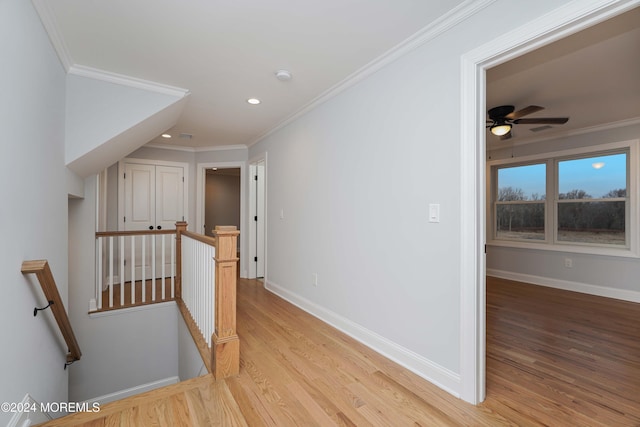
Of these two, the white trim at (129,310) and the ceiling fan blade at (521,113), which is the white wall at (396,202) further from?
the white trim at (129,310)

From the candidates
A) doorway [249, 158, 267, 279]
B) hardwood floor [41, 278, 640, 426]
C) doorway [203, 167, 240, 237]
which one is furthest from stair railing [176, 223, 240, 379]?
doorway [203, 167, 240, 237]

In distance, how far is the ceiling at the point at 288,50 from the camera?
6.09 feet

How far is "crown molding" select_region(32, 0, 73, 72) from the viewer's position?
70.0 inches

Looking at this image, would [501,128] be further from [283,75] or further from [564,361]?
[283,75]

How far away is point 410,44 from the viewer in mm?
2160

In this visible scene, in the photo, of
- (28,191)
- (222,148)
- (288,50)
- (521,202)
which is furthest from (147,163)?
(521,202)

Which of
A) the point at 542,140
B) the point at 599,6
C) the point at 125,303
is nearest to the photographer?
the point at 599,6

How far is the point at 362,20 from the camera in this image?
1.95 meters

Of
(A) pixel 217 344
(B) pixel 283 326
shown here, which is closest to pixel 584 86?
(B) pixel 283 326

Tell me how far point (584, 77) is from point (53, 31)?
4405mm

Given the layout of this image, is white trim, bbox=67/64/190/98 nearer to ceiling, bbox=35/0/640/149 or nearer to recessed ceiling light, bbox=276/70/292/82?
ceiling, bbox=35/0/640/149

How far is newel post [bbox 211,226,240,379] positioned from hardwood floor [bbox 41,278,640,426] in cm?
10

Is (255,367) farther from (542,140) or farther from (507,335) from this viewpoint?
(542,140)

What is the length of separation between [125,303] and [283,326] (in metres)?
2.25
